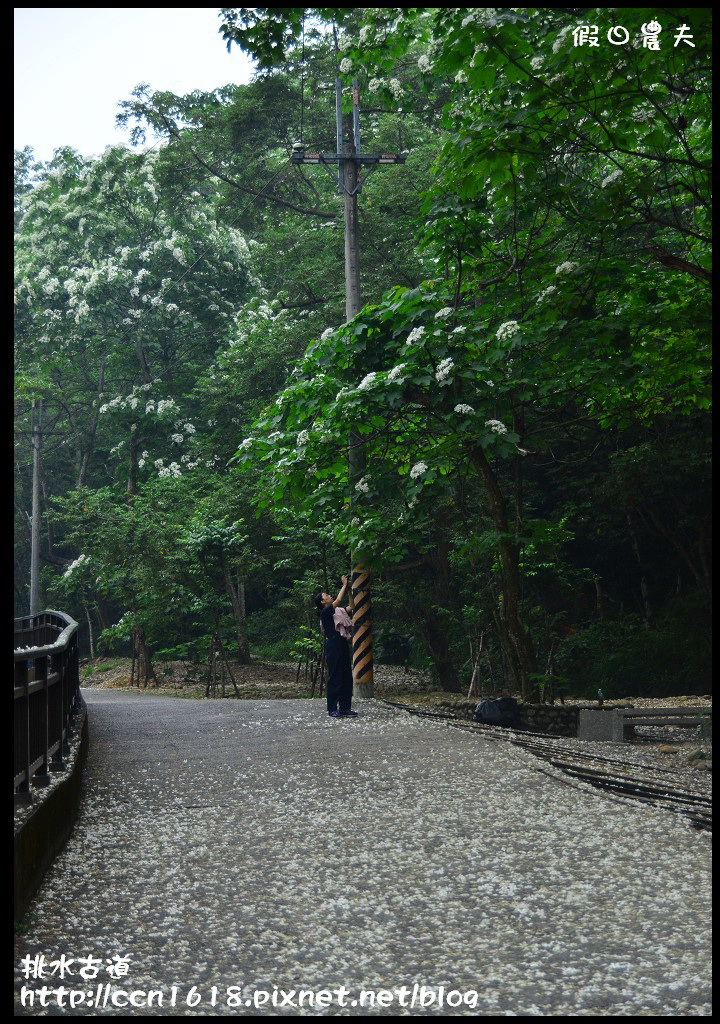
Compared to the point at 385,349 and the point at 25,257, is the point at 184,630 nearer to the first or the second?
the point at 25,257

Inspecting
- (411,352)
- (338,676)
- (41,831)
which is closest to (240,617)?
(338,676)

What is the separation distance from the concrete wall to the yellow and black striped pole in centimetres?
901

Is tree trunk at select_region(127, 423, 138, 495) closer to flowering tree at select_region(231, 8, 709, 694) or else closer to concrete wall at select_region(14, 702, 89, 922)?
flowering tree at select_region(231, 8, 709, 694)

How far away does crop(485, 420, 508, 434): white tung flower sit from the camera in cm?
1234

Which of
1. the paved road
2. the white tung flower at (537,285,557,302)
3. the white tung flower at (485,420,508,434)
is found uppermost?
the white tung flower at (537,285,557,302)

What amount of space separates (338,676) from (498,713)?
2098mm

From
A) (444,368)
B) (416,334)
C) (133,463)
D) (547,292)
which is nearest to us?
(547,292)

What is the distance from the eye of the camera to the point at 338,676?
46.7 feet

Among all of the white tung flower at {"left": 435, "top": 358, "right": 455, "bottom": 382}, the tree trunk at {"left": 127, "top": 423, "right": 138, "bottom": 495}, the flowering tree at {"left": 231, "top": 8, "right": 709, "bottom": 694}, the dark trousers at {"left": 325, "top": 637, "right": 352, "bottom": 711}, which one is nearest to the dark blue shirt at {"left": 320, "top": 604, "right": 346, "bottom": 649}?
the dark trousers at {"left": 325, "top": 637, "right": 352, "bottom": 711}

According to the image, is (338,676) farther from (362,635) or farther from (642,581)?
(642,581)

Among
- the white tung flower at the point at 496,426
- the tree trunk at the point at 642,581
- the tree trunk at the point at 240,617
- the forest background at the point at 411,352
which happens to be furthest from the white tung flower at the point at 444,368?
the tree trunk at the point at 240,617

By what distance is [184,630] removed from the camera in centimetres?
2908

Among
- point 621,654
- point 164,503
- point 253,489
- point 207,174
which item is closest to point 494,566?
point 621,654

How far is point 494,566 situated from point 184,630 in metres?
Answer: 14.8
